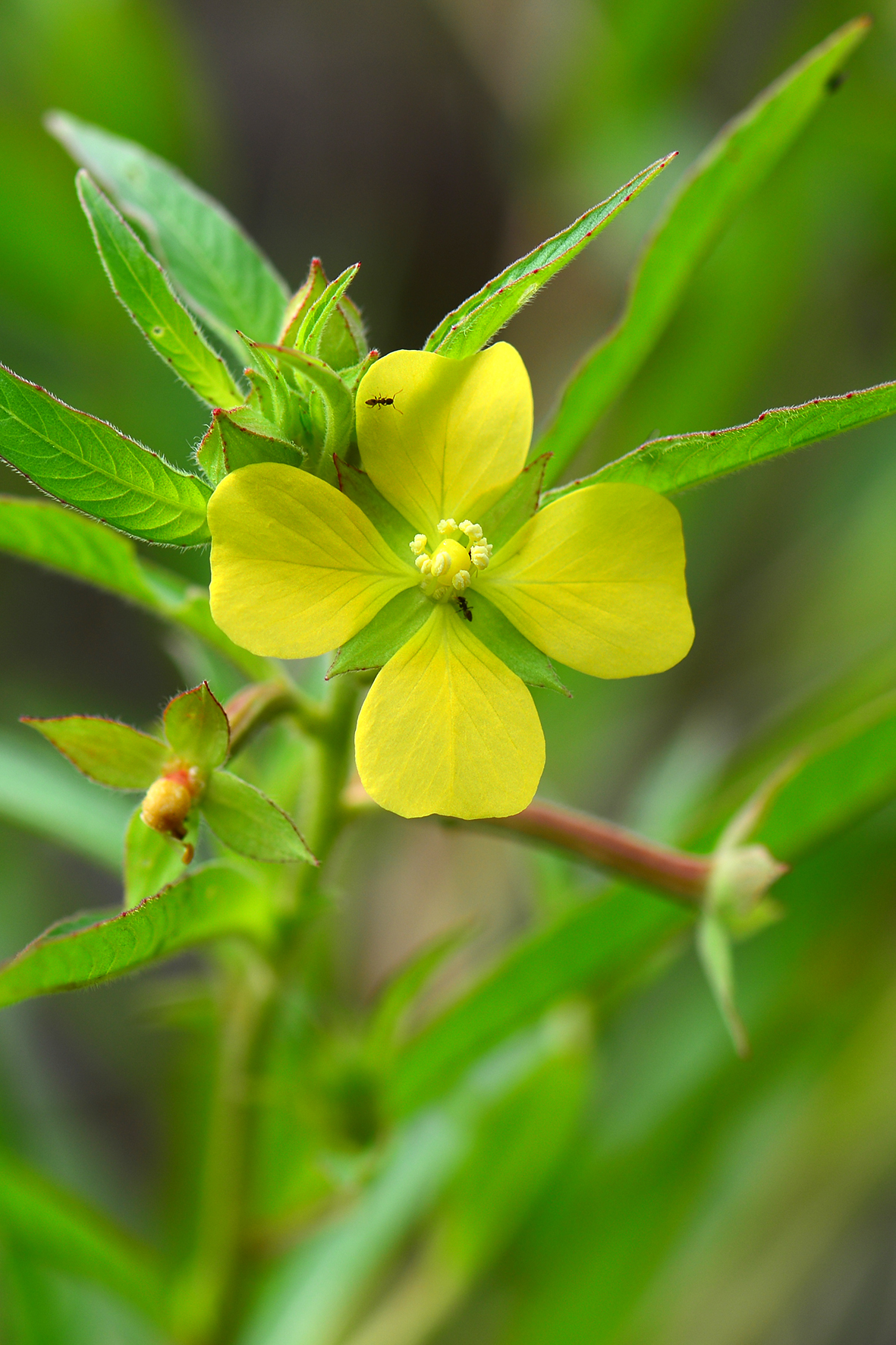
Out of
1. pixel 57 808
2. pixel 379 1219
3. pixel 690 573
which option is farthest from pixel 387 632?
pixel 690 573

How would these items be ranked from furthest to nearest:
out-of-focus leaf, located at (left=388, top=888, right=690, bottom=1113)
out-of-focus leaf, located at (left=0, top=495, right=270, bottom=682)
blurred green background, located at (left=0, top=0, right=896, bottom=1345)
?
1. blurred green background, located at (left=0, top=0, right=896, bottom=1345)
2. out-of-focus leaf, located at (left=388, top=888, right=690, bottom=1113)
3. out-of-focus leaf, located at (left=0, top=495, right=270, bottom=682)

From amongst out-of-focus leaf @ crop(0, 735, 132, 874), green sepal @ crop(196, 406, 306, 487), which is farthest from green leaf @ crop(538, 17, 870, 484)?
out-of-focus leaf @ crop(0, 735, 132, 874)

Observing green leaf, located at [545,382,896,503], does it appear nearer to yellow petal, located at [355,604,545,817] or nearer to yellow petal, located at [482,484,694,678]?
yellow petal, located at [482,484,694,678]

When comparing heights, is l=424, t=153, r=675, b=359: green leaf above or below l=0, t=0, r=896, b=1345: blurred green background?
below

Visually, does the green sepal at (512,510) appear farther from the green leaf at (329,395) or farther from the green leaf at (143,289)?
the green leaf at (143,289)

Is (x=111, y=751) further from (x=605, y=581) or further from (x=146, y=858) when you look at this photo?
(x=605, y=581)

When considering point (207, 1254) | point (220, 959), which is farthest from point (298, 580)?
point (207, 1254)

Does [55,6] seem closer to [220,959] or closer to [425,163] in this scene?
[425,163]
